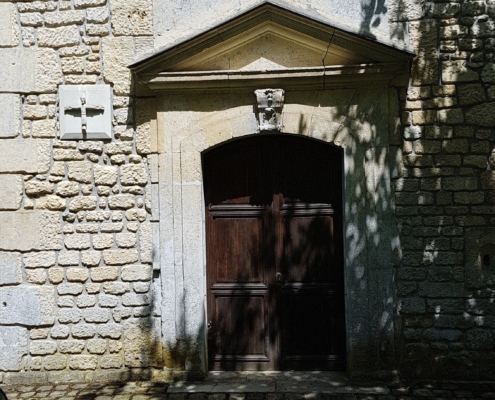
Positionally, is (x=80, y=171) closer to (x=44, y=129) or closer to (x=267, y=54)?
(x=44, y=129)

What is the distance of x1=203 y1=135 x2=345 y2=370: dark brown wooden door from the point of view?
190 inches

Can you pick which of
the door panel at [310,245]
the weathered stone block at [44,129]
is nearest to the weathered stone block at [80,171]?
the weathered stone block at [44,129]

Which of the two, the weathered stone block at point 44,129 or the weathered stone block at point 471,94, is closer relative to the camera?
the weathered stone block at point 471,94

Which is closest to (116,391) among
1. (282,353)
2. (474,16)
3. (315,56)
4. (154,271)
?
(154,271)

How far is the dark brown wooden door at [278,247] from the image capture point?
15.8 feet

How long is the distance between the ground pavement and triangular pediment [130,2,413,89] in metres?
2.69

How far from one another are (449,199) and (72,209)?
11.2 ft

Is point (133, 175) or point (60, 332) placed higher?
point (133, 175)

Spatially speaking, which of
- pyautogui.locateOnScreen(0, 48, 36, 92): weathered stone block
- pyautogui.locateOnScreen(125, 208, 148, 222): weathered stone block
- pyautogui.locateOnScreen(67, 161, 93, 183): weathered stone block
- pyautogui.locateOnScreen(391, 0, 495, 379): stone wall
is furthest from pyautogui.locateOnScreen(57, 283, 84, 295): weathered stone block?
pyautogui.locateOnScreen(391, 0, 495, 379): stone wall

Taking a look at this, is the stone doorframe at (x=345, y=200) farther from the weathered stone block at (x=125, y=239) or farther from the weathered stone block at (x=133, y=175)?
the weathered stone block at (x=125, y=239)

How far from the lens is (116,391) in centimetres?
449

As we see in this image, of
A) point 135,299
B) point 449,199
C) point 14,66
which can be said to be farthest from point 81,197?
point 449,199

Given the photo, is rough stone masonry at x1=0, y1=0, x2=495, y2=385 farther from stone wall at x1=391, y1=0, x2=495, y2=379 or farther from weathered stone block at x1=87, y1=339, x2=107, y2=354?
stone wall at x1=391, y1=0, x2=495, y2=379

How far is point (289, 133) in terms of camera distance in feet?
15.3
